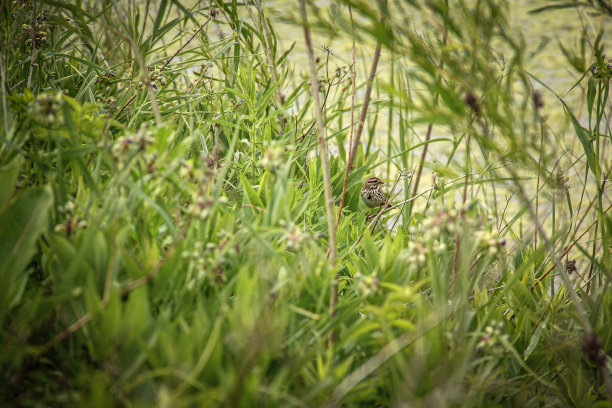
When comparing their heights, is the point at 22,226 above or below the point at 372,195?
below

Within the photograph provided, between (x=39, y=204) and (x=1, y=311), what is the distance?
140mm

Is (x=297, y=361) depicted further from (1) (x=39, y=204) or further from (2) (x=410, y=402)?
(1) (x=39, y=204)

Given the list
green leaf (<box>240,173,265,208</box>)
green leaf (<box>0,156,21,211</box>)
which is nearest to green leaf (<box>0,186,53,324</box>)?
green leaf (<box>0,156,21,211</box>)

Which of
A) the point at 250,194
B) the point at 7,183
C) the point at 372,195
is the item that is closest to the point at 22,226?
the point at 7,183

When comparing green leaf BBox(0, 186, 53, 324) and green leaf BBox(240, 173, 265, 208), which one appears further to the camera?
green leaf BBox(240, 173, 265, 208)

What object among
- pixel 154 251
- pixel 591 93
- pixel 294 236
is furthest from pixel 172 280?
pixel 591 93

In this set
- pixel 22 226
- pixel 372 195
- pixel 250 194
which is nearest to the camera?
pixel 22 226

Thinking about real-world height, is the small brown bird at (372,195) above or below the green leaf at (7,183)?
above

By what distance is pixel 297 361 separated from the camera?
549mm

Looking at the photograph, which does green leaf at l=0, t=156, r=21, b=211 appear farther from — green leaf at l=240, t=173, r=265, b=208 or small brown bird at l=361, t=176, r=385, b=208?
small brown bird at l=361, t=176, r=385, b=208

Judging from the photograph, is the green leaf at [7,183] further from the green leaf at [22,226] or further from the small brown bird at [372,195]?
the small brown bird at [372,195]

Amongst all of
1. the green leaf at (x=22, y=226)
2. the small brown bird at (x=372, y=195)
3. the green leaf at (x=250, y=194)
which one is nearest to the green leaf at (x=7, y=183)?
the green leaf at (x=22, y=226)

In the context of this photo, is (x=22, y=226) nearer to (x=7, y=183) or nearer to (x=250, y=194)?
(x=7, y=183)

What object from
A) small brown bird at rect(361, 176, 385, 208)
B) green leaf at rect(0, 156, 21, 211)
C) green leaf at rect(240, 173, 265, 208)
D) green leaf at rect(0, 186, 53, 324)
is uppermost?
small brown bird at rect(361, 176, 385, 208)
